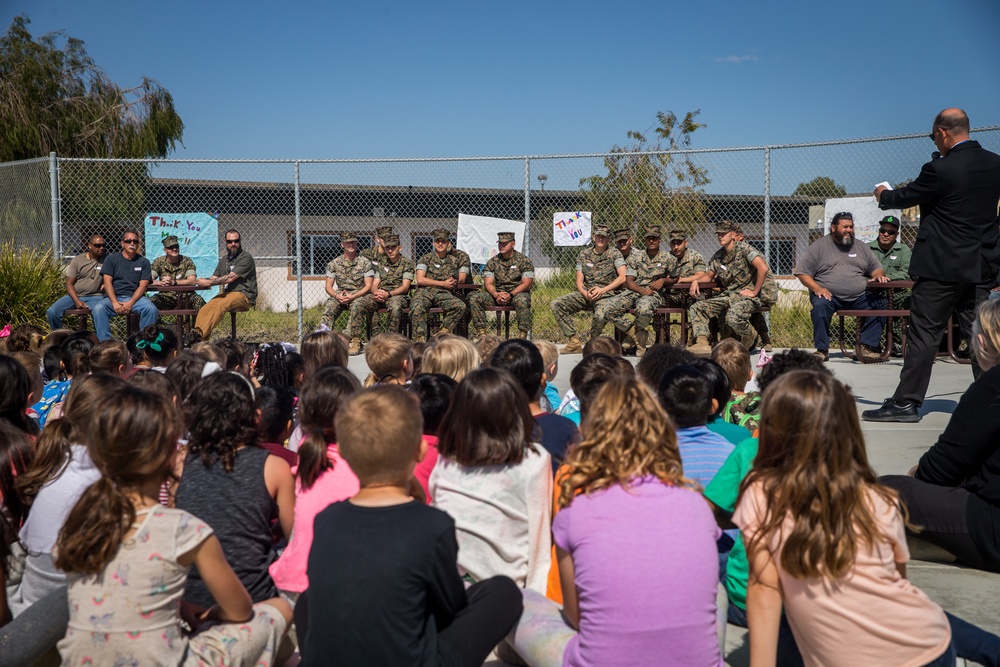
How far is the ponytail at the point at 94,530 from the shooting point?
2221mm

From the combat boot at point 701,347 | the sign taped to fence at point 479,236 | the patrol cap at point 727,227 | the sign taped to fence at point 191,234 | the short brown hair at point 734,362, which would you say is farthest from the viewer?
the sign taped to fence at point 191,234

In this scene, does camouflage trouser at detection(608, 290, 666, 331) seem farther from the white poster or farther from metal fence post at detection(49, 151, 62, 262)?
metal fence post at detection(49, 151, 62, 262)

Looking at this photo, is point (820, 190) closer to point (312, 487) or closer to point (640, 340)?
point (640, 340)

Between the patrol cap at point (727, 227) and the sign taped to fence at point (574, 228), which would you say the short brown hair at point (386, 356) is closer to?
the patrol cap at point (727, 227)

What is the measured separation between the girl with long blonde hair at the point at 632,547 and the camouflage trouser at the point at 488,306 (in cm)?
784

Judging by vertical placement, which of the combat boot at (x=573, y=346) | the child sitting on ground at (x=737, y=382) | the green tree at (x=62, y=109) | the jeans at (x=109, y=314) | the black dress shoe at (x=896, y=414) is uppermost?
the green tree at (x=62, y=109)

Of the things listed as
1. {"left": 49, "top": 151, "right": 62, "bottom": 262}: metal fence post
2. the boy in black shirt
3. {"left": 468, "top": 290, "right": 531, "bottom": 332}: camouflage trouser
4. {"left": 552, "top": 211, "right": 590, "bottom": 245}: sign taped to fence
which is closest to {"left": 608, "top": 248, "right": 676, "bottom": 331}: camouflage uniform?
{"left": 552, "top": 211, "right": 590, "bottom": 245}: sign taped to fence

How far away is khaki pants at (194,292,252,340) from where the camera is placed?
10.2 meters

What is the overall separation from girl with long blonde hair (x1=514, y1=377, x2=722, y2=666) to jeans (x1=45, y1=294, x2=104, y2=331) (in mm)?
8686

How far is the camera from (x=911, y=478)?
348cm

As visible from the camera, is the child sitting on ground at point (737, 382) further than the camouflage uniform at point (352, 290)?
No

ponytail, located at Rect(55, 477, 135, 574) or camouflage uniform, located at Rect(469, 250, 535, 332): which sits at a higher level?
camouflage uniform, located at Rect(469, 250, 535, 332)

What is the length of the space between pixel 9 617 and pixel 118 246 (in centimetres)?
1293

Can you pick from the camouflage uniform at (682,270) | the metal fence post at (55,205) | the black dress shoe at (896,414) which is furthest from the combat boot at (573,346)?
the metal fence post at (55,205)
